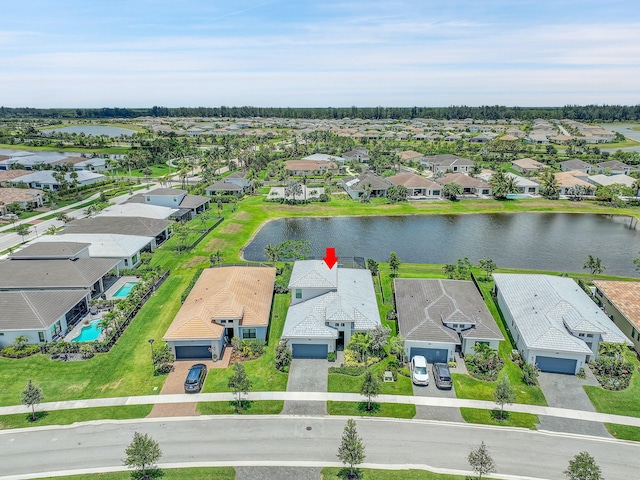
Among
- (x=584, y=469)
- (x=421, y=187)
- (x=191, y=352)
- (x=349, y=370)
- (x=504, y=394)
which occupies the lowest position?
(x=349, y=370)

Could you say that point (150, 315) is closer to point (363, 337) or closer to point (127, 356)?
point (127, 356)

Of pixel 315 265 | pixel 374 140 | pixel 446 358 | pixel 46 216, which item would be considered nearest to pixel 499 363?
pixel 446 358

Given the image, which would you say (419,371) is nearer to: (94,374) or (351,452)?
(351,452)

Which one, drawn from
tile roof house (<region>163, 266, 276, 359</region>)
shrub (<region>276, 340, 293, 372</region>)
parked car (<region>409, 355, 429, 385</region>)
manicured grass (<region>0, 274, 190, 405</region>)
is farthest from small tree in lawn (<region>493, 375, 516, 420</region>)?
manicured grass (<region>0, 274, 190, 405</region>)

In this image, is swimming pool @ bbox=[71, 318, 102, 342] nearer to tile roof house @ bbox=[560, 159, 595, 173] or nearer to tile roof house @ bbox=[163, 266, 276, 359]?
tile roof house @ bbox=[163, 266, 276, 359]

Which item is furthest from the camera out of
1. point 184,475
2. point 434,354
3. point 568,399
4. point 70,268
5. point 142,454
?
point 70,268

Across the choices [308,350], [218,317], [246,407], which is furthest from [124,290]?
[246,407]

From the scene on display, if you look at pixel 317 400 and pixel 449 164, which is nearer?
pixel 317 400
